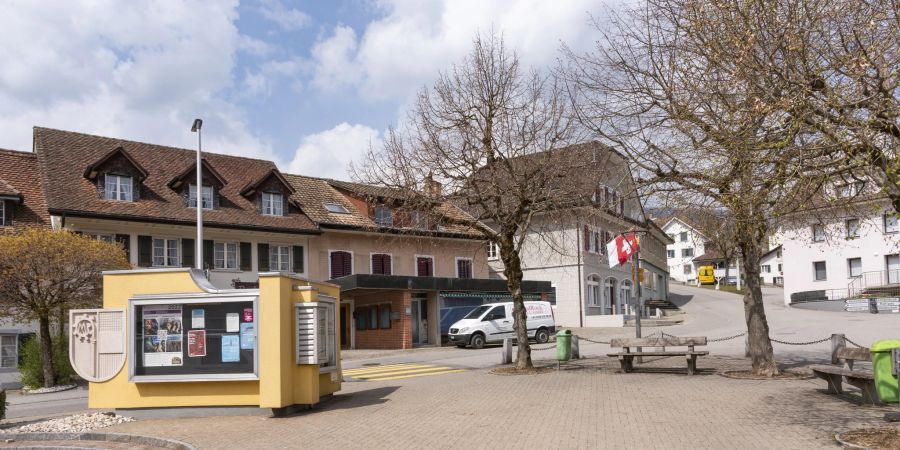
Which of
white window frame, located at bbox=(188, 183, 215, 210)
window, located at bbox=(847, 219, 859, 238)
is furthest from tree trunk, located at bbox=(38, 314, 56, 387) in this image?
window, located at bbox=(847, 219, 859, 238)

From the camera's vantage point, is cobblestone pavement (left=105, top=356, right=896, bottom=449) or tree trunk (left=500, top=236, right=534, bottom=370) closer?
cobblestone pavement (left=105, top=356, right=896, bottom=449)

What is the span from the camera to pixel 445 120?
19.9 meters

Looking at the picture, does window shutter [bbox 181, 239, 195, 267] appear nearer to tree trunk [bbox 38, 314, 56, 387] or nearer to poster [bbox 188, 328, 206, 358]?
tree trunk [bbox 38, 314, 56, 387]

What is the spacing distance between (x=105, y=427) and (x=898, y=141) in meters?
12.1

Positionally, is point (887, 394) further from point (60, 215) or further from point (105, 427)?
point (60, 215)

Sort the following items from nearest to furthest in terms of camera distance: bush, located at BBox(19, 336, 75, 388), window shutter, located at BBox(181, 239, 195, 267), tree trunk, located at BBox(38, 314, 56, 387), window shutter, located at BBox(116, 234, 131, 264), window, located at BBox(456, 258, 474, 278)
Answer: tree trunk, located at BBox(38, 314, 56, 387) → bush, located at BBox(19, 336, 75, 388) → window shutter, located at BBox(116, 234, 131, 264) → window shutter, located at BBox(181, 239, 195, 267) → window, located at BBox(456, 258, 474, 278)

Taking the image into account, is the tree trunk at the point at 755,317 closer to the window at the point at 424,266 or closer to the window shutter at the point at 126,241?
the window shutter at the point at 126,241

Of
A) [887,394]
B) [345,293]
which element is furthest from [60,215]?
[887,394]

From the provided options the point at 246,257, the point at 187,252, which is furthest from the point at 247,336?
the point at 246,257

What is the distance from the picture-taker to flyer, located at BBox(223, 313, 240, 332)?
1322 centimetres

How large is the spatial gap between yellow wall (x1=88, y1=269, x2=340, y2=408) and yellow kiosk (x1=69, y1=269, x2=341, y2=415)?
2cm

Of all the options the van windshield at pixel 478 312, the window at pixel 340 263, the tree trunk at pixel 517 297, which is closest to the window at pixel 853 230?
the tree trunk at pixel 517 297

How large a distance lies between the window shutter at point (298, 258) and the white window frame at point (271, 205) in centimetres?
177

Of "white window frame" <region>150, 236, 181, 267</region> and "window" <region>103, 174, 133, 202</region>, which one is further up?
"window" <region>103, 174, 133, 202</region>
